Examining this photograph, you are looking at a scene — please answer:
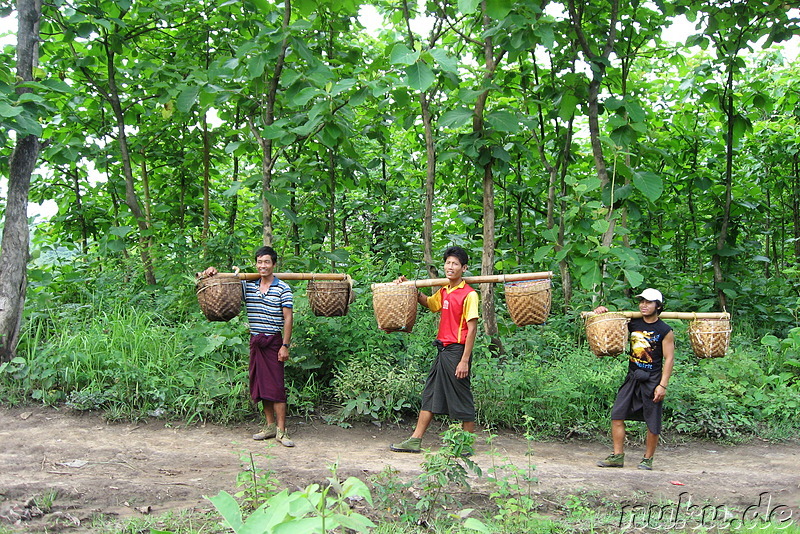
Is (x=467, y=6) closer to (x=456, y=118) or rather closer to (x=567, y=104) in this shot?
(x=456, y=118)

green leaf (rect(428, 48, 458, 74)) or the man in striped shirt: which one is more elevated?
green leaf (rect(428, 48, 458, 74))

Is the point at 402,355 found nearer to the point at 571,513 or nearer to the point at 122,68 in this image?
the point at 571,513

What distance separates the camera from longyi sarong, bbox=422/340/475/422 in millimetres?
5016

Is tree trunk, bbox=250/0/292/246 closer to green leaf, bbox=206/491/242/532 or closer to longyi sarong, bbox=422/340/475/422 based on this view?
longyi sarong, bbox=422/340/475/422

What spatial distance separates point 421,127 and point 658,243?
412 centimetres

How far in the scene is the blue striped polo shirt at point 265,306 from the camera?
17.4 feet

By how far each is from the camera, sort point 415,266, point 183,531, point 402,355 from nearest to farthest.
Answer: point 183,531, point 402,355, point 415,266

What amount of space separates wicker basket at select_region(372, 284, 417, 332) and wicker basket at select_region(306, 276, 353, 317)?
46 cm

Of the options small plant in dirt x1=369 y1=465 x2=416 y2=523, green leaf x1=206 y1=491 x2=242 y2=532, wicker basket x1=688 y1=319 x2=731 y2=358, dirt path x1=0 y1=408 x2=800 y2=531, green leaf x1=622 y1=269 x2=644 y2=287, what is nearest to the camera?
green leaf x1=206 y1=491 x2=242 y2=532

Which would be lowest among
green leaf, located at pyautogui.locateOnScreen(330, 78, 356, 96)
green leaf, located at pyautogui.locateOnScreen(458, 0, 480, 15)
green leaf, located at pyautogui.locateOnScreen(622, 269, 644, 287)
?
green leaf, located at pyautogui.locateOnScreen(622, 269, 644, 287)

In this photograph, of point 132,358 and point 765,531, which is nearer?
point 765,531

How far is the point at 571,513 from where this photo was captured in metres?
3.67

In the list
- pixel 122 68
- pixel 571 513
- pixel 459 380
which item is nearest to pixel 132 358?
pixel 459 380
